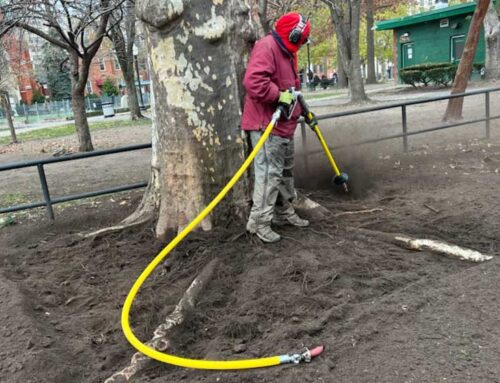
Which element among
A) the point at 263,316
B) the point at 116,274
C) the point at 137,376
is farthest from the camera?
the point at 116,274

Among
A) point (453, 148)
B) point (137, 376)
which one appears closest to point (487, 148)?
point (453, 148)

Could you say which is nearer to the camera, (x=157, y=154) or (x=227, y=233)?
(x=227, y=233)

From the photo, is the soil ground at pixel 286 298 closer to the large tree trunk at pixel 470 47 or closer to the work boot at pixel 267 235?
the work boot at pixel 267 235

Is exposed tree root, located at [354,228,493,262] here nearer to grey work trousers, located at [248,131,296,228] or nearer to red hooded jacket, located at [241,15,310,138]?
grey work trousers, located at [248,131,296,228]

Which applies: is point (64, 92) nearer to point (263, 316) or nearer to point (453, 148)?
point (453, 148)

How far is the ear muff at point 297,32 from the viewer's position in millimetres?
4043

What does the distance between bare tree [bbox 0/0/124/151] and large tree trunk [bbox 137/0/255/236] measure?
6.76m

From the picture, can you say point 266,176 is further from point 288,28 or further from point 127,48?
point 127,48

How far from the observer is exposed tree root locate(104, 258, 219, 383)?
288cm

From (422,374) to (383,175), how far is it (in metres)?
4.60

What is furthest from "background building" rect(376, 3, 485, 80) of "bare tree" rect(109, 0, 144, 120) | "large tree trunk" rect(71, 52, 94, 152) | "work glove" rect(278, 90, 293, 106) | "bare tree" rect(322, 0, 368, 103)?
"work glove" rect(278, 90, 293, 106)

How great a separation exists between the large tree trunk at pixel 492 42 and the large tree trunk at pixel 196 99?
23.4 meters

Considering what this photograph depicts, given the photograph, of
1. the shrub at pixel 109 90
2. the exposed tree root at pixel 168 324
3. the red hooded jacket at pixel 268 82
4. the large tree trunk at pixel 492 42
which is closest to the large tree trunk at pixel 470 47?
the red hooded jacket at pixel 268 82

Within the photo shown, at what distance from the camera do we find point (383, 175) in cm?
688
